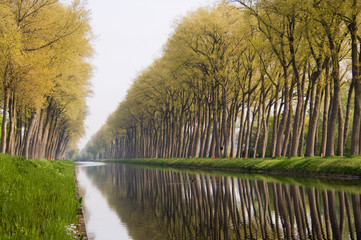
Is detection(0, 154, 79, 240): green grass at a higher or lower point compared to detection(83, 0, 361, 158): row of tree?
lower

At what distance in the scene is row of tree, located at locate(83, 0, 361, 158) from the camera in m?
23.6

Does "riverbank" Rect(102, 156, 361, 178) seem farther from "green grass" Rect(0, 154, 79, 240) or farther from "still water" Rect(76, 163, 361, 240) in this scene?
"green grass" Rect(0, 154, 79, 240)

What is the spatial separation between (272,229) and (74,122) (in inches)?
2393

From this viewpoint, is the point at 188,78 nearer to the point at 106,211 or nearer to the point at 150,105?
the point at 150,105

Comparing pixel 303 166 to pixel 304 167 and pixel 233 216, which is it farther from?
pixel 233 216

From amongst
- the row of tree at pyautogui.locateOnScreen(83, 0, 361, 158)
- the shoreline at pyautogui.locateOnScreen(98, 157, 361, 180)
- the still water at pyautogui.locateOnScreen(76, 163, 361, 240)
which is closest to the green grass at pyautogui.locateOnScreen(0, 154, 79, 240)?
the still water at pyautogui.locateOnScreen(76, 163, 361, 240)

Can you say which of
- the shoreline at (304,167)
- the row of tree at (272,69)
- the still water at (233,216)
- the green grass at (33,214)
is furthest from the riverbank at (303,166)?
the green grass at (33,214)

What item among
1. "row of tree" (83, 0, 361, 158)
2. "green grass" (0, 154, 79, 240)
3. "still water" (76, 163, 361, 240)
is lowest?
"still water" (76, 163, 361, 240)

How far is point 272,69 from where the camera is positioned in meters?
35.1

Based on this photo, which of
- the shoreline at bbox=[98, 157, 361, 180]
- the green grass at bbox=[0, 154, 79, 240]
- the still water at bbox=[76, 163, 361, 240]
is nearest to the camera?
the green grass at bbox=[0, 154, 79, 240]

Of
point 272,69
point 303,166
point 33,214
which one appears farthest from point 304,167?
point 33,214

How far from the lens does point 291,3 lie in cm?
2345

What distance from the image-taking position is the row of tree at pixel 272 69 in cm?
2364

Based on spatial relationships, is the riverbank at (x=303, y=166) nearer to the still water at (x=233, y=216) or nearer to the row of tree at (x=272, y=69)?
the row of tree at (x=272, y=69)
